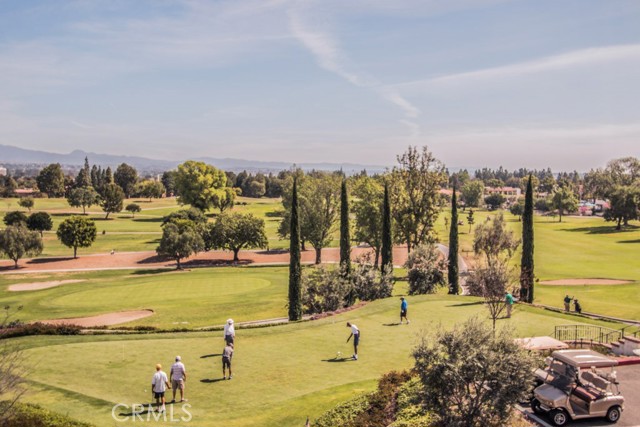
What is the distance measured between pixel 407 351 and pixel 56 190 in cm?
17595

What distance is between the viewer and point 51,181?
554 feet

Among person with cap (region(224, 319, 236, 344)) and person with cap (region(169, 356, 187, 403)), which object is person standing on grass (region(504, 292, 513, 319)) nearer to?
person with cap (region(224, 319, 236, 344))

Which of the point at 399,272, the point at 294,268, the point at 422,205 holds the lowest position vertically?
the point at 399,272

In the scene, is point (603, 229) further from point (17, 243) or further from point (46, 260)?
point (17, 243)

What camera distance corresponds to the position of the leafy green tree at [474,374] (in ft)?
45.2

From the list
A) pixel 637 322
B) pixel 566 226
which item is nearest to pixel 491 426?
pixel 637 322

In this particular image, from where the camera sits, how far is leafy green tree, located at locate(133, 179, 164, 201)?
182m

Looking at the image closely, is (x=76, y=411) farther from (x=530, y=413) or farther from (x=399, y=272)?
(x=399, y=272)

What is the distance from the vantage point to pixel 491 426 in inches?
557

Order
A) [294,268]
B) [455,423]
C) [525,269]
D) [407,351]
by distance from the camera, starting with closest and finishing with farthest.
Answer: [455,423] < [407,351] < [294,268] < [525,269]

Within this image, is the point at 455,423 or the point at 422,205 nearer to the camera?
the point at 455,423

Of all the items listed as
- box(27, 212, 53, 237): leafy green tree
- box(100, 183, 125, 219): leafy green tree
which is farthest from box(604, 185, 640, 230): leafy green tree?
box(27, 212, 53, 237): leafy green tree

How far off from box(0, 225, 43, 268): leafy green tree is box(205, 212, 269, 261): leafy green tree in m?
25.1

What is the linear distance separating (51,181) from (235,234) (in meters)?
120
